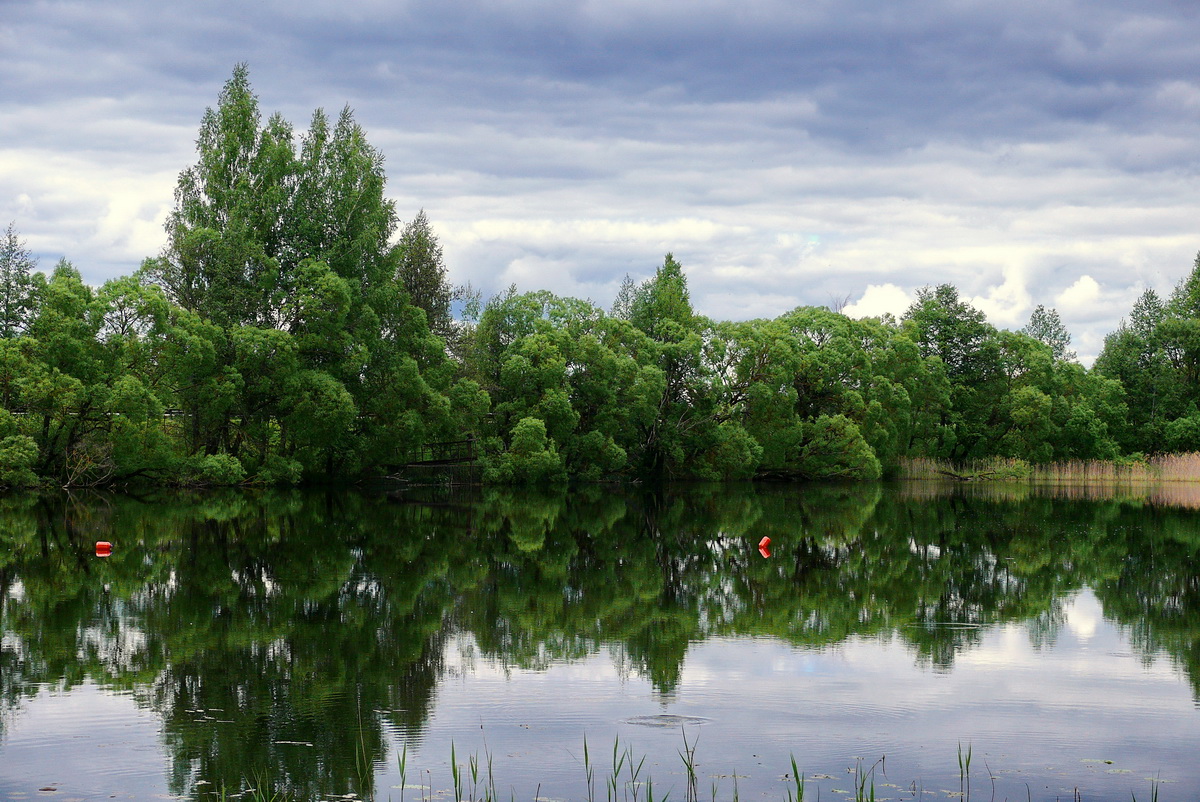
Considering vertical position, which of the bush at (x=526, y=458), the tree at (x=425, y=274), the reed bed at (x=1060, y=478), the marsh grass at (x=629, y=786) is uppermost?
the tree at (x=425, y=274)

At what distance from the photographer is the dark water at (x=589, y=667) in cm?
812

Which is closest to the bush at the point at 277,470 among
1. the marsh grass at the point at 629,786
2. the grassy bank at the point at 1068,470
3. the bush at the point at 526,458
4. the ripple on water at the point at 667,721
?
the bush at the point at 526,458

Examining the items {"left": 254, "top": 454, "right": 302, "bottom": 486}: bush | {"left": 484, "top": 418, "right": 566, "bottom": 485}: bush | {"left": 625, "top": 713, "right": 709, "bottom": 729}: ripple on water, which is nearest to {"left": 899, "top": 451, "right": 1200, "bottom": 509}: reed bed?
{"left": 484, "top": 418, "right": 566, "bottom": 485}: bush

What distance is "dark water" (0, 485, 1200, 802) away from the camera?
8.12 meters

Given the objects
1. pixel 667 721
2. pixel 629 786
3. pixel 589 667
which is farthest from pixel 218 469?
pixel 629 786

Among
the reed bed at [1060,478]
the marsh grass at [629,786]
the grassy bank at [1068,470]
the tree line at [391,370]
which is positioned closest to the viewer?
the marsh grass at [629,786]

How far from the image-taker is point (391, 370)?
49688mm

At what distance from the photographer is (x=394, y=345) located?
5184 cm

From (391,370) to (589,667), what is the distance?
39278 mm

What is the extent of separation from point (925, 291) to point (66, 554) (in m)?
65.4

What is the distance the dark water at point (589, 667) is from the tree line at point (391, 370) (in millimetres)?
20071

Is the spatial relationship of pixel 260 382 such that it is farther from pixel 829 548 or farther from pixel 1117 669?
pixel 1117 669

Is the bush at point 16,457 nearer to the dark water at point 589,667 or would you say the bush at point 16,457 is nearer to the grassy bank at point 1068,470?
the dark water at point 589,667

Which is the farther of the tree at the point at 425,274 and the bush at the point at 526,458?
the tree at the point at 425,274
